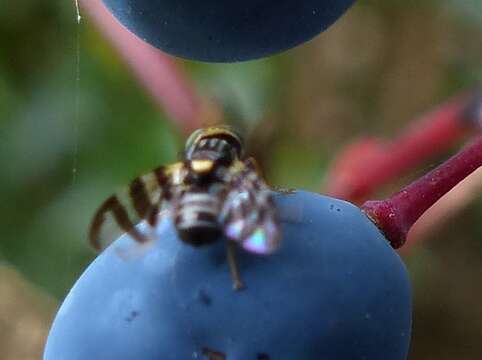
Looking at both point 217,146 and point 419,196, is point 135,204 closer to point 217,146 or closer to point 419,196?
point 217,146

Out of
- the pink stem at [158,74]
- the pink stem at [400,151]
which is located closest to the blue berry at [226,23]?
the pink stem at [400,151]

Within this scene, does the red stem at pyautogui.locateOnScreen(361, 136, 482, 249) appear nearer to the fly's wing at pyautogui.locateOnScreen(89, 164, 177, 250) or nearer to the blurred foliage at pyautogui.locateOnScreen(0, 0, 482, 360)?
the fly's wing at pyautogui.locateOnScreen(89, 164, 177, 250)

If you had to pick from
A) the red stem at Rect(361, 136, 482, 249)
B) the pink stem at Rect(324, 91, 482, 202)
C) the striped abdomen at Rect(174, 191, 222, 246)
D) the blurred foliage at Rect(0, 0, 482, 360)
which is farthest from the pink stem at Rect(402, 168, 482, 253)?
the striped abdomen at Rect(174, 191, 222, 246)

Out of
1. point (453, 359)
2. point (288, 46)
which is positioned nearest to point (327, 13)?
point (288, 46)

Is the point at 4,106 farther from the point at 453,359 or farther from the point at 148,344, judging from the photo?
the point at 148,344

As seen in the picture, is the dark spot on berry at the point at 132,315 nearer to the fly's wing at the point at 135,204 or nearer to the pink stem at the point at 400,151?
the fly's wing at the point at 135,204
